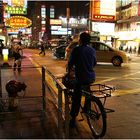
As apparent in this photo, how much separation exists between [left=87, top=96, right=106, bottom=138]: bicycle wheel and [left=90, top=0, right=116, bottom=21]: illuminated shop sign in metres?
36.6

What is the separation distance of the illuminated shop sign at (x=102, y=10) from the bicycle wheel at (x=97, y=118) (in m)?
36.6

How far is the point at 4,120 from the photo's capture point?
23.9 feet

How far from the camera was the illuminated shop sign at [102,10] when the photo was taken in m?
42.2

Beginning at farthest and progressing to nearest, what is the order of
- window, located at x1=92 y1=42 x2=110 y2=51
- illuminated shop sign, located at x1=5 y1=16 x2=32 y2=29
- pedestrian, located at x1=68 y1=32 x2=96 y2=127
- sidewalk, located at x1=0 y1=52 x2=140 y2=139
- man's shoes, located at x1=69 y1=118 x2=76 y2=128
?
1. illuminated shop sign, located at x1=5 y1=16 x2=32 y2=29
2. window, located at x1=92 y1=42 x2=110 y2=51
3. man's shoes, located at x1=69 y1=118 x2=76 y2=128
4. pedestrian, located at x1=68 y1=32 x2=96 y2=127
5. sidewalk, located at x1=0 y1=52 x2=140 y2=139

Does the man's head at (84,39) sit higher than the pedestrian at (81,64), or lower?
higher

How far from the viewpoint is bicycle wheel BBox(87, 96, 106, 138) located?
5949mm

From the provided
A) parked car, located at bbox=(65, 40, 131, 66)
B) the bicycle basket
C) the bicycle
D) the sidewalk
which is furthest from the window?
the bicycle

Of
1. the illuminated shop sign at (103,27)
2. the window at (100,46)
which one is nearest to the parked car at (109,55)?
the window at (100,46)

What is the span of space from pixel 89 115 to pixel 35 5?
121 metres

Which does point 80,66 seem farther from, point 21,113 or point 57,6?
point 57,6

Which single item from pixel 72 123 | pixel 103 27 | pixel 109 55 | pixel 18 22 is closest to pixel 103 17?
pixel 103 27

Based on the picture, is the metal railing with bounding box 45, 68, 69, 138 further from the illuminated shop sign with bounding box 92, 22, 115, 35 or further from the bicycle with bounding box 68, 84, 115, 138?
the illuminated shop sign with bounding box 92, 22, 115, 35

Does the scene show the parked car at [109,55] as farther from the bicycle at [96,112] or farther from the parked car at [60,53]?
the bicycle at [96,112]

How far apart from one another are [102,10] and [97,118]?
38066 millimetres
